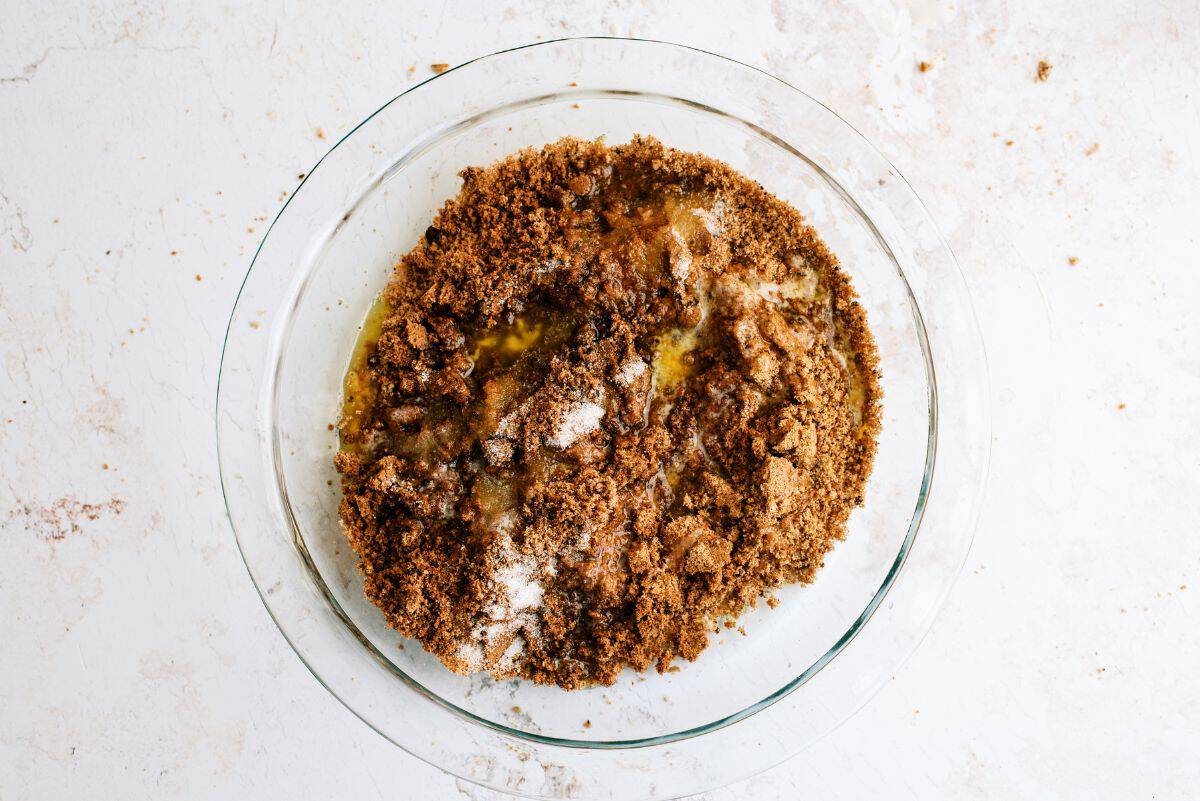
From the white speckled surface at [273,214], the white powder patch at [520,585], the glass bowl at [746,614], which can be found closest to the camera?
the white powder patch at [520,585]

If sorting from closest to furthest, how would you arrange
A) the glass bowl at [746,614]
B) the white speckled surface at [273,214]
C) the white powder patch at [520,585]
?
the white powder patch at [520,585] < the glass bowl at [746,614] < the white speckled surface at [273,214]

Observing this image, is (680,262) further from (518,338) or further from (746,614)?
A: (746,614)

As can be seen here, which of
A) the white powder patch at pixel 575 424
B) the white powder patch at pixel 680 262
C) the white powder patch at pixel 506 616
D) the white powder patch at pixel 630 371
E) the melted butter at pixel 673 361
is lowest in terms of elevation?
the white powder patch at pixel 506 616

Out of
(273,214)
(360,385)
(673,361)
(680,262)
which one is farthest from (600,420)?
(273,214)

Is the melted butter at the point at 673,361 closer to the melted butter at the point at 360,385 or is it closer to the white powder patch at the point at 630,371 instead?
the white powder patch at the point at 630,371

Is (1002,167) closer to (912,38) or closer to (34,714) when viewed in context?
(912,38)

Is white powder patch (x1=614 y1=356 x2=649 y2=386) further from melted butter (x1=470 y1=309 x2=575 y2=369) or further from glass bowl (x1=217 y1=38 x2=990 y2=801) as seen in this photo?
glass bowl (x1=217 y1=38 x2=990 y2=801)

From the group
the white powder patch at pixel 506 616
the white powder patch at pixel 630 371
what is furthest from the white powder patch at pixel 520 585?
the white powder patch at pixel 630 371

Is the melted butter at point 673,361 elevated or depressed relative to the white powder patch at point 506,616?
elevated
